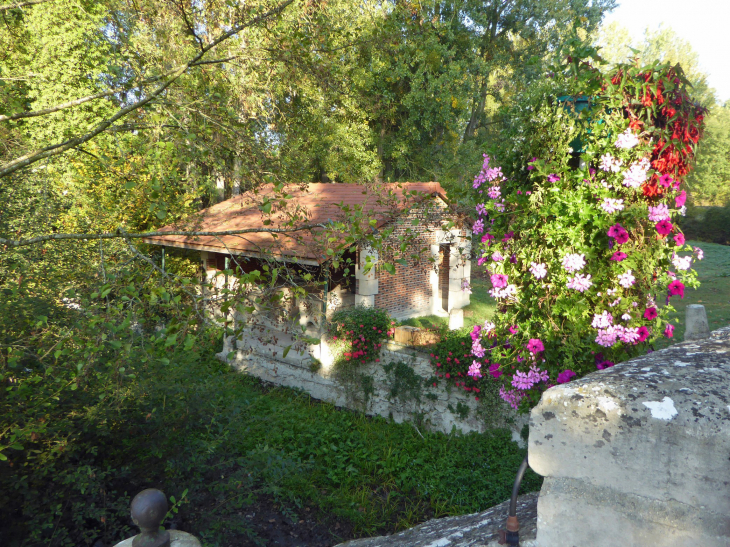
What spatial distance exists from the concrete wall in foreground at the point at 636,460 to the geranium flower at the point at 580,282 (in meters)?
0.91

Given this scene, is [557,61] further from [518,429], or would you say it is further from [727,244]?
[727,244]

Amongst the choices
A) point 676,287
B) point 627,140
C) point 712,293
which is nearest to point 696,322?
point 676,287

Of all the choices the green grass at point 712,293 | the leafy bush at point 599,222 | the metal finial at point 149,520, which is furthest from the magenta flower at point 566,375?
the green grass at point 712,293

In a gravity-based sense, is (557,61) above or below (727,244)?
above

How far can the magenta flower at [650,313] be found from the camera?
7.93 ft

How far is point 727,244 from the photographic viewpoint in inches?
848

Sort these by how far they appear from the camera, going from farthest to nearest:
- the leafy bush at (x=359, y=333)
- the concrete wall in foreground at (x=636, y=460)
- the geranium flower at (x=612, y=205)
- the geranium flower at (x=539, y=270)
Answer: the leafy bush at (x=359, y=333) → the geranium flower at (x=539, y=270) → the geranium flower at (x=612, y=205) → the concrete wall in foreground at (x=636, y=460)

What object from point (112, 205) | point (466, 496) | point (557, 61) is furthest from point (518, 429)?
point (112, 205)

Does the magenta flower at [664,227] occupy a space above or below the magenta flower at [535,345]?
above

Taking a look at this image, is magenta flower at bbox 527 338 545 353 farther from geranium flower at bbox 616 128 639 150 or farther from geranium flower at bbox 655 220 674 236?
geranium flower at bbox 616 128 639 150

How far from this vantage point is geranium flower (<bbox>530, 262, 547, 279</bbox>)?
2.61 metres

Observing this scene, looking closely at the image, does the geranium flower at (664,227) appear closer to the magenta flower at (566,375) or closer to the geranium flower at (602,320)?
the geranium flower at (602,320)

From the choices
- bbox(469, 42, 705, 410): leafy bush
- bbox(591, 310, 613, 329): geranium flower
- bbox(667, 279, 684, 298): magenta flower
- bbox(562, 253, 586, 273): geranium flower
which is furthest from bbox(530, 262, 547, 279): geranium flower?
bbox(667, 279, 684, 298): magenta flower

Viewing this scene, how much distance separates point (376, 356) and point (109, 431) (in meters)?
6.00
